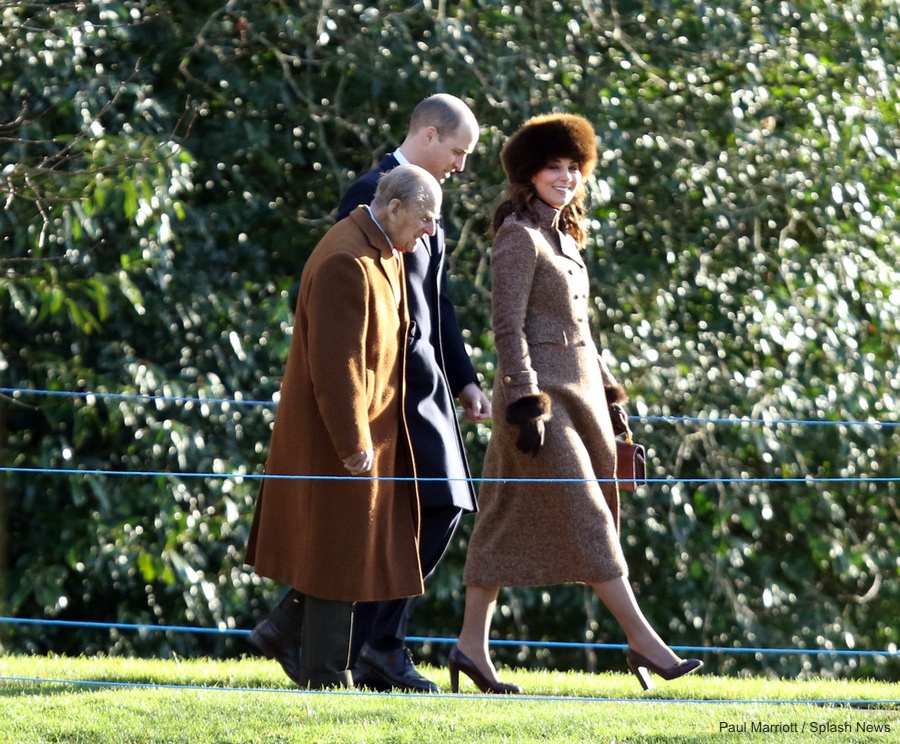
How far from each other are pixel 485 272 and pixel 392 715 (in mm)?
4357

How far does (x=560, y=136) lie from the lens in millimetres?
5340

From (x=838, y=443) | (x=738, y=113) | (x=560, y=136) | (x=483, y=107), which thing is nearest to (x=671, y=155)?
(x=738, y=113)

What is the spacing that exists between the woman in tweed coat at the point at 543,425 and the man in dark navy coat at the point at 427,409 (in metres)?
0.14

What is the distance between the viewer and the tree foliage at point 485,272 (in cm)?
796

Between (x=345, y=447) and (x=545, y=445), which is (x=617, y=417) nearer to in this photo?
(x=545, y=445)

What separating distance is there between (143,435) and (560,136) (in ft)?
11.5

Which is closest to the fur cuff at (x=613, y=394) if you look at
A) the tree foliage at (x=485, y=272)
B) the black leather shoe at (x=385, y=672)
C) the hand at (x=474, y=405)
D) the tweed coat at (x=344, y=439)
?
the hand at (x=474, y=405)

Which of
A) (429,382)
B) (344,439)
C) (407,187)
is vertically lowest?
(344,439)

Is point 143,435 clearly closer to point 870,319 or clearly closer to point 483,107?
point 483,107

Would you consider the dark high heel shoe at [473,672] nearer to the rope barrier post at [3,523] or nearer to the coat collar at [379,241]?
the coat collar at [379,241]

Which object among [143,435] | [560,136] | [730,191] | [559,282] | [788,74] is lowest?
[143,435]

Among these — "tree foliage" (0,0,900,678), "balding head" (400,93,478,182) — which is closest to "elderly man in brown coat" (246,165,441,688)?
"balding head" (400,93,478,182)

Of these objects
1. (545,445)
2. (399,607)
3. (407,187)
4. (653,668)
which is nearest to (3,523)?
(399,607)

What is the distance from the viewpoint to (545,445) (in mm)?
5227
